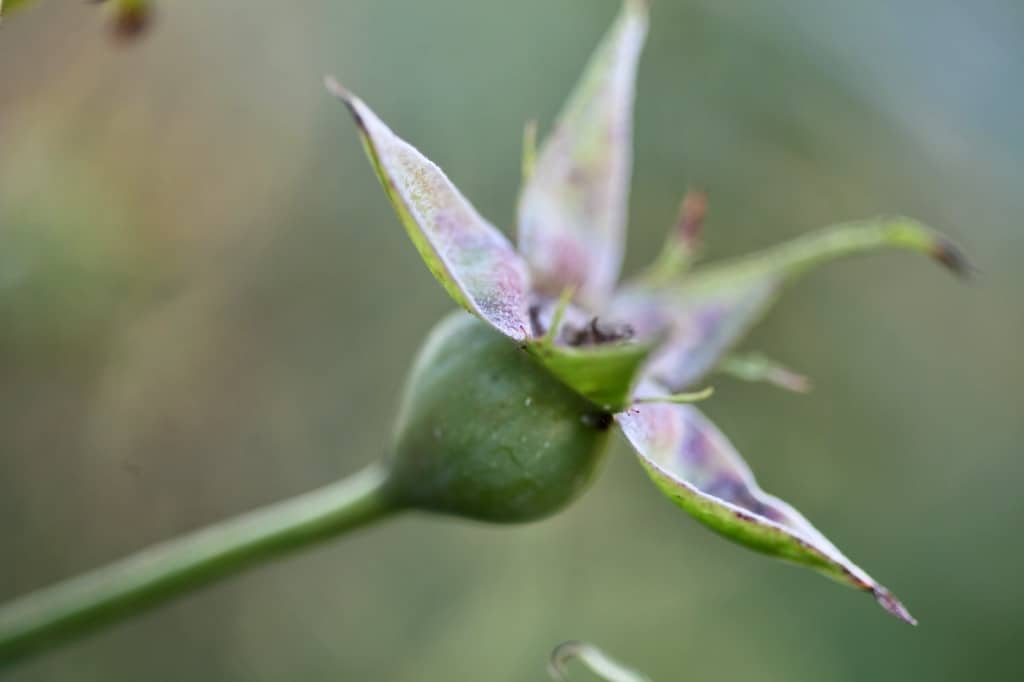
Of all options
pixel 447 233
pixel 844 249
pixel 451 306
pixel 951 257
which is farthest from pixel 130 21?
pixel 451 306

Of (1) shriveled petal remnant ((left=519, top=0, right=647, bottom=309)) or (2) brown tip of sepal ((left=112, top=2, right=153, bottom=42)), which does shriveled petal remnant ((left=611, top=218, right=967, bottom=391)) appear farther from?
(2) brown tip of sepal ((left=112, top=2, right=153, bottom=42))

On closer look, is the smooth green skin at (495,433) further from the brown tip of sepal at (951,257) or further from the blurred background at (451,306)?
the blurred background at (451,306)

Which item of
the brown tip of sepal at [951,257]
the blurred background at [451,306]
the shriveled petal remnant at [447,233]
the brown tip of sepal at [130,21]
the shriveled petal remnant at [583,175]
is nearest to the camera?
the shriveled petal remnant at [447,233]

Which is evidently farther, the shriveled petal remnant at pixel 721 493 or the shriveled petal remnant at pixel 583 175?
the shriveled petal remnant at pixel 583 175

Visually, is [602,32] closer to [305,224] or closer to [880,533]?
[305,224]

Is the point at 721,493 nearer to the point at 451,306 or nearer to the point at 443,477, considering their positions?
the point at 443,477

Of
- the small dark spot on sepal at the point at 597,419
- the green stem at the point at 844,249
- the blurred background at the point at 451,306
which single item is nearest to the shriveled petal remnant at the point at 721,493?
the small dark spot on sepal at the point at 597,419
